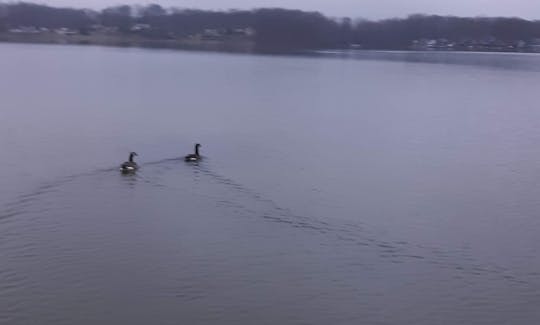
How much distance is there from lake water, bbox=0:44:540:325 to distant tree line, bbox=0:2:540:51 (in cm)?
10175

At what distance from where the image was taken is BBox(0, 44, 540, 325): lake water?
11.9 meters

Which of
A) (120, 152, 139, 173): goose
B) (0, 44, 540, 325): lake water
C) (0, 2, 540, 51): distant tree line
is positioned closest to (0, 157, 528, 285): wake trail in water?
(0, 44, 540, 325): lake water

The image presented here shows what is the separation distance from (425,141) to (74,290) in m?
17.5

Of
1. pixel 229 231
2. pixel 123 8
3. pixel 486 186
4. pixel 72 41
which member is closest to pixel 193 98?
pixel 486 186

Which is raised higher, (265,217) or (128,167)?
(128,167)

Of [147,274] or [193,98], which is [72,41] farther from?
[147,274]

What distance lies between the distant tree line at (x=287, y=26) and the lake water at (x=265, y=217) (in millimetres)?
101752

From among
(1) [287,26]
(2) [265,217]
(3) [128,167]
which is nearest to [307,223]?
(2) [265,217]

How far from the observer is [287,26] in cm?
13438

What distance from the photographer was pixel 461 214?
17.1m

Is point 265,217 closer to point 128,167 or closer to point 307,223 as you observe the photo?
point 307,223

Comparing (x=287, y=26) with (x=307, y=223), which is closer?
(x=307, y=223)

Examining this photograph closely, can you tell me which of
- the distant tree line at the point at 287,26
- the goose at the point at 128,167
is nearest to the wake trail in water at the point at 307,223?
the goose at the point at 128,167

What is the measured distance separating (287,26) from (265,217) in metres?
121
